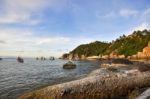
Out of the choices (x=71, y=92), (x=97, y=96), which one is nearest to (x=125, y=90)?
(x=97, y=96)

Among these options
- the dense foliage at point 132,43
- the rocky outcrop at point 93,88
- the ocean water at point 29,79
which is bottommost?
the ocean water at point 29,79

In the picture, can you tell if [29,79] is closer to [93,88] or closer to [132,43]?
[93,88]

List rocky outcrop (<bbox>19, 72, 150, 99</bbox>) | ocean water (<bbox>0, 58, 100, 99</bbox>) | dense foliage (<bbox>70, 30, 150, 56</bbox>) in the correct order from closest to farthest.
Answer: rocky outcrop (<bbox>19, 72, 150, 99</bbox>) → ocean water (<bbox>0, 58, 100, 99</bbox>) → dense foliage (<bbox>70, 30, 150, 56</bbox>)

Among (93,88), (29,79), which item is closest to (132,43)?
(29,79)

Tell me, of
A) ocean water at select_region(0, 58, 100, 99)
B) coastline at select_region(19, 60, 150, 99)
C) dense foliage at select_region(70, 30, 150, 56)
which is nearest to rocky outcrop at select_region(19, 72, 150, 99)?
coastline at select_region(19, 60, 150, 99)

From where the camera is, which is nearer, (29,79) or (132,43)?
(29,79)

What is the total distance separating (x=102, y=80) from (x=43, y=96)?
4.47m

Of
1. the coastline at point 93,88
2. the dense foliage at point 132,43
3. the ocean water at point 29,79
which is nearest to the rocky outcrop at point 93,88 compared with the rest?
the coastline at point 93,88

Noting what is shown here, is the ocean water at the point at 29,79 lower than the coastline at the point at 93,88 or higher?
lower

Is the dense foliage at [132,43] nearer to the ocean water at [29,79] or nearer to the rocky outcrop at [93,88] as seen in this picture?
the ocean water at [29,79]

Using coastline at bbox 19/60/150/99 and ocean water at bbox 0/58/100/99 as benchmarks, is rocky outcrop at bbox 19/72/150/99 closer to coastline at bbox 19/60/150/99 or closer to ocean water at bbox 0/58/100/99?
coastline at bbox 19/60/150/99

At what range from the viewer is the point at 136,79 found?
17594 mm

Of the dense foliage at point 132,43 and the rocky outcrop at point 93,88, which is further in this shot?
the dense foliage at point 132,43

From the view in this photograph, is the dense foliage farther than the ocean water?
Yes
